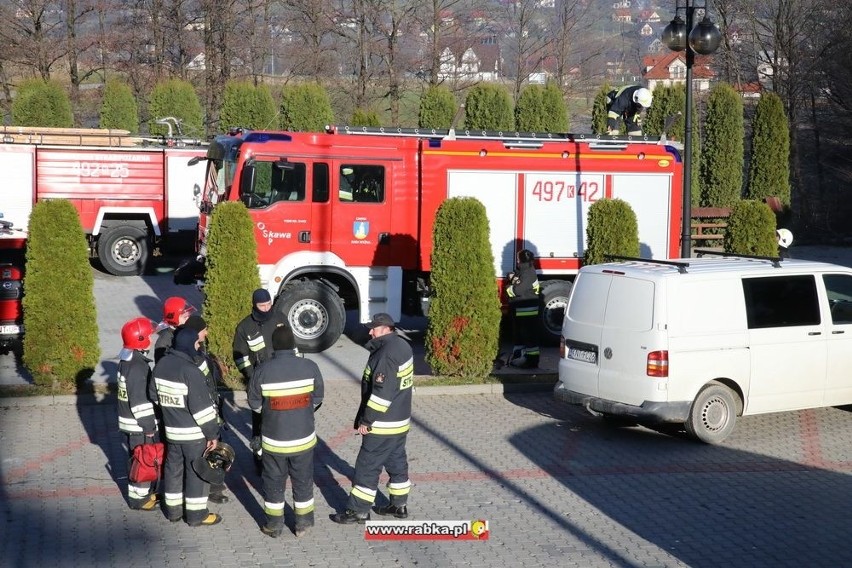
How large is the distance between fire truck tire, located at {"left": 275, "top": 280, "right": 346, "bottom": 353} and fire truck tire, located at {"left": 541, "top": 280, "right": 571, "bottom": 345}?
9.90 ft

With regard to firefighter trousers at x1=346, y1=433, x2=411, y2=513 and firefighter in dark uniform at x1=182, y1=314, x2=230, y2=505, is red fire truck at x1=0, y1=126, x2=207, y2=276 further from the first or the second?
firefighter trousers at x1=346, y1=433, x2=411, y2=513

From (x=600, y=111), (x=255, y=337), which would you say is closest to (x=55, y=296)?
(x=255, y=337)

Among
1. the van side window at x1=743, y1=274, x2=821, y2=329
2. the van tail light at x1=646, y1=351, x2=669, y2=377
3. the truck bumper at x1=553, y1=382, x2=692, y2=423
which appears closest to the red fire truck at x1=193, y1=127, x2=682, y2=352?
the truck bumper at x1=553, y1=382, x2=692, y2=423

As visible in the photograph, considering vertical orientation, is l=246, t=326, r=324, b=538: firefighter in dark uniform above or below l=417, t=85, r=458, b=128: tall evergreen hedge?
below

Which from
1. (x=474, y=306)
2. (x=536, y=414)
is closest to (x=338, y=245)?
(x=474, y=306)

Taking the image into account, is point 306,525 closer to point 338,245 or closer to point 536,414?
point 536,414

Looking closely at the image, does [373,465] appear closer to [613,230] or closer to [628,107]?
[613,230]

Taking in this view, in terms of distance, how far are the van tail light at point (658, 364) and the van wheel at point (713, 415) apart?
1.78 feet

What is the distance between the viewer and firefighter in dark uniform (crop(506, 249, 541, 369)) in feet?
45.6

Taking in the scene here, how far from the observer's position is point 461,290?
1353 cm

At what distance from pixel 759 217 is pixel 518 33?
79.9 ft

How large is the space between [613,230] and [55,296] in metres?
7.03

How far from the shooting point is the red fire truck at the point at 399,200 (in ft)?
50.4

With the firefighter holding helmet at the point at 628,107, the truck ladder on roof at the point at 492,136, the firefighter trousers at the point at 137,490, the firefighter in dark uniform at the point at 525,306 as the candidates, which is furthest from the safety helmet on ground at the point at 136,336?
the firefighter holding helmet at the point at 628,107
